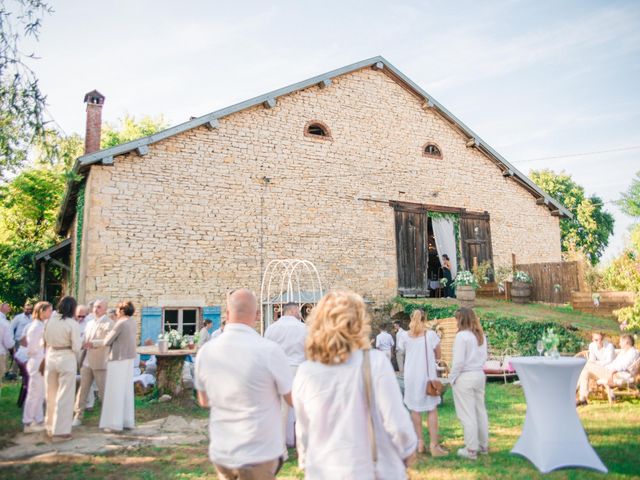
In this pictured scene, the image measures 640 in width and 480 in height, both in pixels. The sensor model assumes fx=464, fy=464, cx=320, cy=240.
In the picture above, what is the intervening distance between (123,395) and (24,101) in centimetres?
404

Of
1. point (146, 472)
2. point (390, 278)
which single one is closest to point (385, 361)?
point (146, 472)

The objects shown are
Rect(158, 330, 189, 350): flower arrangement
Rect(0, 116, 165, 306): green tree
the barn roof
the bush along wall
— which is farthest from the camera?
Rect(0, 116, 165, 306): green tree

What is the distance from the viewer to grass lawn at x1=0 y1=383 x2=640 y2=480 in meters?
4.43

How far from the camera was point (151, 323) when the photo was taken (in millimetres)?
10656

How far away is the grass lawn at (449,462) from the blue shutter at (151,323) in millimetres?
3917

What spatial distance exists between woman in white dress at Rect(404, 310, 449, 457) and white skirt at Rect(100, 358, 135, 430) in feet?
12.5

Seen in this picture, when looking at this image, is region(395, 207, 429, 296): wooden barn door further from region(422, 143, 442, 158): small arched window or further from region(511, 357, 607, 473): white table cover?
region(511, 357, 607, 473): white table cover

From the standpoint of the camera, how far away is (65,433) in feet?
18.7

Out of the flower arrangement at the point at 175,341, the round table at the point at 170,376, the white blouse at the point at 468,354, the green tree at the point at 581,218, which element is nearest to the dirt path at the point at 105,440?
the round table at the point at 170,376

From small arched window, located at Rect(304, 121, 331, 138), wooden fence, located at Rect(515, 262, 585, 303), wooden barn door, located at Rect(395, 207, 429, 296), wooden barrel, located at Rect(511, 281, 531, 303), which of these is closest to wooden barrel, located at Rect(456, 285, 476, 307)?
wooden barn door, located at Rect(395, 207, 429, 296)

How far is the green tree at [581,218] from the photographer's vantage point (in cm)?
3053

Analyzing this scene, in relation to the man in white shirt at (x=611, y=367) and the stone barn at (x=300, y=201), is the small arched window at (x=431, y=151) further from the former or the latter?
the man in white shirt at (x=611, y=367)

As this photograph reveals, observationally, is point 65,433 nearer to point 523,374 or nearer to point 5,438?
point 5,438

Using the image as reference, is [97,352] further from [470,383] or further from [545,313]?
[545,313]
